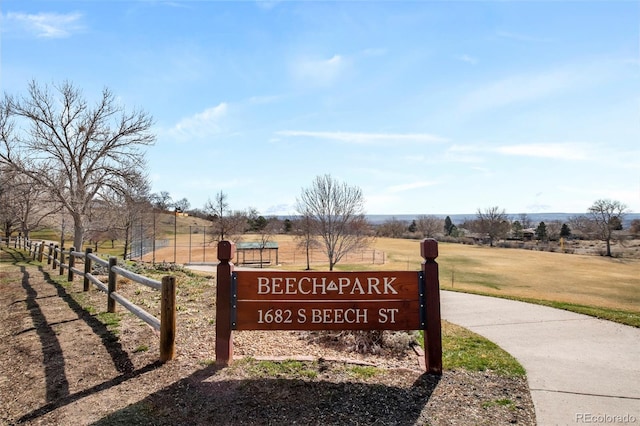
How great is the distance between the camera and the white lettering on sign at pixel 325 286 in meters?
4.38

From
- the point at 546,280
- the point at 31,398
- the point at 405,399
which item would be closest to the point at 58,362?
the point at 31,398

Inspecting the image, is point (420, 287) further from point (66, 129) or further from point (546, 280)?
point (546, 280)

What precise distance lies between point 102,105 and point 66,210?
6435 mm

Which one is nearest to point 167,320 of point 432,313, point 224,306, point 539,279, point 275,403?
point 224,306

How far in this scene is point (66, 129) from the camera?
20.6 m

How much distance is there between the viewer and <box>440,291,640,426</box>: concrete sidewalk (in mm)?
3623

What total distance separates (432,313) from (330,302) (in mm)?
1159

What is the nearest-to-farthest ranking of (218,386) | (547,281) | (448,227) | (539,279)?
(218,386) → (547,281) → (539,279) → (448,227)

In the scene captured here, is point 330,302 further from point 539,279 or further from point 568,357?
point 539,279

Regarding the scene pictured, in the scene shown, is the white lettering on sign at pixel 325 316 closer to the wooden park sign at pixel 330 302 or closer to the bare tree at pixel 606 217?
the wooden park sign at pixel 330 302

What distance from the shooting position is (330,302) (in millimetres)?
4371

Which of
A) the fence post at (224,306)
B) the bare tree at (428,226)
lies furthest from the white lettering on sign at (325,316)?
the bare tree at (428,226)

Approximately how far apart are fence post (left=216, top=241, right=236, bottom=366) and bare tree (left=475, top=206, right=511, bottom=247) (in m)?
81.5

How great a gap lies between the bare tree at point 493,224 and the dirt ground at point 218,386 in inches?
3177
